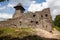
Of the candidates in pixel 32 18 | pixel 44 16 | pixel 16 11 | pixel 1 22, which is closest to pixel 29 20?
pixel 32 18

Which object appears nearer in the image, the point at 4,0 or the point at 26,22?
the point at 4,0

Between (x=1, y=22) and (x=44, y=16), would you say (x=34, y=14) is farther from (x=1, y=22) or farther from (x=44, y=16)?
(x=1, y=22)

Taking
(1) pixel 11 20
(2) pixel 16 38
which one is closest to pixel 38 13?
(1) pixel 11 20

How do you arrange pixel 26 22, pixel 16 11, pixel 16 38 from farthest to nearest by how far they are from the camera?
pixel 16 11 < pixel 26 22 < pixel 16 38

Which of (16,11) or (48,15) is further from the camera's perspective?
(16,11)

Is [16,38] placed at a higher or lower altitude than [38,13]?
lower

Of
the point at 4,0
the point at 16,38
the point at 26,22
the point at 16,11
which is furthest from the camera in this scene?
the point at 16,11

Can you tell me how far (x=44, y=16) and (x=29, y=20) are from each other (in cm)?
461

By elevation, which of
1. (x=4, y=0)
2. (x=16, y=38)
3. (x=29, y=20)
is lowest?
(x=16, y=38)

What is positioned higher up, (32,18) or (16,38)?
(32,18)

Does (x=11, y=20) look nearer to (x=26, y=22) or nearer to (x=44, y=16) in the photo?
(x=26, y=22)

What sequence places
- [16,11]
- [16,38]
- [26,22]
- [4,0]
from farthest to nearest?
[16,11] → [26,22] → [16,38] → [4,0]

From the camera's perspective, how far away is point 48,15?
5106cm

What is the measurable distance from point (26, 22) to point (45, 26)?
5.72 meters
